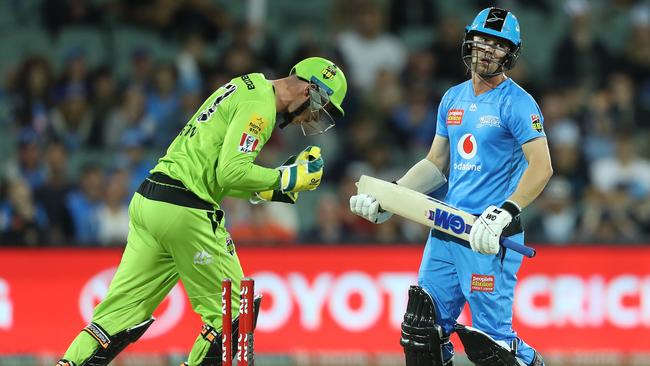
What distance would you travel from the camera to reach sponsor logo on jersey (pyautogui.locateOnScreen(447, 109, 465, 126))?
6.62 m

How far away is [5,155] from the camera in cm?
1241

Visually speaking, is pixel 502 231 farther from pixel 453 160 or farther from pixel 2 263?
pixel 2 263

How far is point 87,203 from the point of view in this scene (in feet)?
37.0

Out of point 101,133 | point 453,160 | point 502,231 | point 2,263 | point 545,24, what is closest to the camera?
point 502,231

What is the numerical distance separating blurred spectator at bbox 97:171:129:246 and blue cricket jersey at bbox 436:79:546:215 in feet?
16.5

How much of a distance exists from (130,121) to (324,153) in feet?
→ 6.55

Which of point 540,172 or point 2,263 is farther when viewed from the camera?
point 2,263

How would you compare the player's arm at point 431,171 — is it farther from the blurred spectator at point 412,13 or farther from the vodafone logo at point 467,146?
the blurred spectator at point 412,13

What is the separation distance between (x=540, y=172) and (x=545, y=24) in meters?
8.15

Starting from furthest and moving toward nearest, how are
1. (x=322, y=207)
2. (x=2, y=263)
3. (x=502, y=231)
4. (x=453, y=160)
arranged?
1. (x=322, y=207)
2. (x=2, y=263)
3. (x=453, y=160)
4. (x=502, y=231)

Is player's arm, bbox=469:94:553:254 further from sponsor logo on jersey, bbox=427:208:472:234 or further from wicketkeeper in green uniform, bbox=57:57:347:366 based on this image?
wicketkeeper in green uniform, bbox=57:57:347:366

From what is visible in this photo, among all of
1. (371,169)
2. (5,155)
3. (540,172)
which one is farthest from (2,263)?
(540,172)

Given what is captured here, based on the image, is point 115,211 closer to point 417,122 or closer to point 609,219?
point 417,122

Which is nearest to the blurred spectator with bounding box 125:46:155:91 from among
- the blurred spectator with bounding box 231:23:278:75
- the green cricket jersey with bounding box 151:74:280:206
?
the blurred spectator with bounding box 231:23:278:75
